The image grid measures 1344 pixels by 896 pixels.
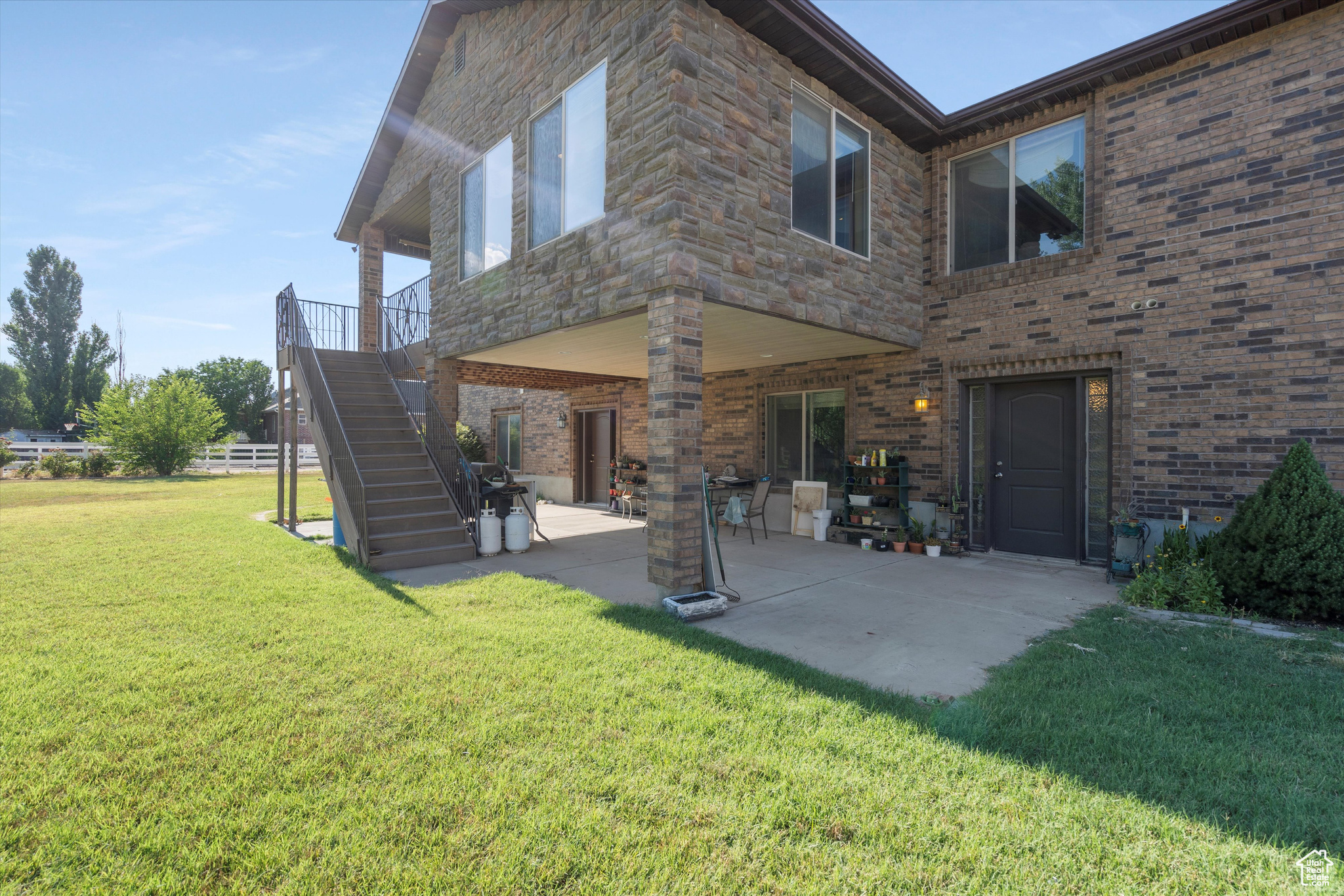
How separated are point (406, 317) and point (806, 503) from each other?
26.5 ft

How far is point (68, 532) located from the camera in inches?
339

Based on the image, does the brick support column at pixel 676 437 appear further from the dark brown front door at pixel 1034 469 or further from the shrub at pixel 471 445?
the shrub at pixel 471 445

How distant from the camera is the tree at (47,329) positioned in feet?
120

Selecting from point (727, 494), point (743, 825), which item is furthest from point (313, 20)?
point (743, 825)

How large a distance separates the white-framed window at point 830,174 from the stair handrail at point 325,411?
604 cm

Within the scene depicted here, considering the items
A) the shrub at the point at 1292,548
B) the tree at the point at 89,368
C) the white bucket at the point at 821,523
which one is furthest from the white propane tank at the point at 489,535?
the tree at the point at 89,368

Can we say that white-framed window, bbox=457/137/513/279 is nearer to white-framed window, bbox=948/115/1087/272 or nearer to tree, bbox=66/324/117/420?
white-framed window, bbox=948/115/1087/272

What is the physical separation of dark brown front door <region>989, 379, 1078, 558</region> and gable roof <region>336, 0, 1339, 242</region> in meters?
3.44

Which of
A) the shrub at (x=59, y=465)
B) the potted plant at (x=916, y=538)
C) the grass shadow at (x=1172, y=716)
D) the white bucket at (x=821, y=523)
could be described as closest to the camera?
the grass shadow at (x=1172, y=716)

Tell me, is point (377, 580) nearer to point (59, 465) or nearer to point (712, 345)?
point (712, 345)

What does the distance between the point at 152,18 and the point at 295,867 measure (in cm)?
1106

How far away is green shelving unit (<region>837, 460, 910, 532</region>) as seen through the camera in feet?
27.1

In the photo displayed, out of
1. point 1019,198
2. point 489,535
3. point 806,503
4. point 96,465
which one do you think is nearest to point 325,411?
point 489,535

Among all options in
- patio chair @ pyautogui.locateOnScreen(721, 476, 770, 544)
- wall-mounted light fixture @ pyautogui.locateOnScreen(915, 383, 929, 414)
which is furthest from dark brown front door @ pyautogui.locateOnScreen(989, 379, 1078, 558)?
patio chair @ pyautogui.locateOnScreen(721, 476, 770, 544)
